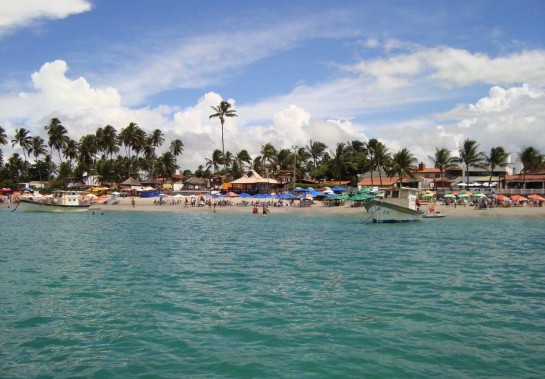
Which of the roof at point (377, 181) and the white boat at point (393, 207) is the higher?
the roof at point (377, 181)

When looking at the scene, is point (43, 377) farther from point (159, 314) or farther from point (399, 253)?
point (399, 253)

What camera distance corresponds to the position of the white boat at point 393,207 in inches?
1811

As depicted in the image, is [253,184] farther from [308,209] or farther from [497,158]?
[497,158]

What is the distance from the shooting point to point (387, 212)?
152 feet

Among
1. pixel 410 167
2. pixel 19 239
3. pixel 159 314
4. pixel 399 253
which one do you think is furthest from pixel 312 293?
pixel 410 167

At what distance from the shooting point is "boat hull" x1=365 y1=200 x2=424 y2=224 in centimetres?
4591

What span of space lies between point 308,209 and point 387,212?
20.5m

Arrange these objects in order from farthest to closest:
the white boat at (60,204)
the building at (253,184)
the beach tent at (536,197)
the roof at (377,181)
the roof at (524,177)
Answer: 1. the roof at (377,181)
2. the building at (253,184)
3. the roof at (524,177)
4. the beach tent at (536,197)
5. the white boat at (60,204)

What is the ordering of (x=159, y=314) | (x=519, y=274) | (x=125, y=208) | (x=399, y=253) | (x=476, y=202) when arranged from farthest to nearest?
(x=125, y=208)
(x=476, y=202)
(x=399, y=253)
(x=519, y=274)
(x=159, y=314)

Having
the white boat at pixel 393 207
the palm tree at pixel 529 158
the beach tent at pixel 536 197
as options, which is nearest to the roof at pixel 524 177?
the palm tree at pixel 529 158

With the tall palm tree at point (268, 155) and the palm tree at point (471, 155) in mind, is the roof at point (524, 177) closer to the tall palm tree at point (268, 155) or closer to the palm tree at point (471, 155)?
the palm tree at point (471, 155)

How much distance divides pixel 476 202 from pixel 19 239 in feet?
182

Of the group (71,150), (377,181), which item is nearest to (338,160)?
(377,181)

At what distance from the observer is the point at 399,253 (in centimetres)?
2689
